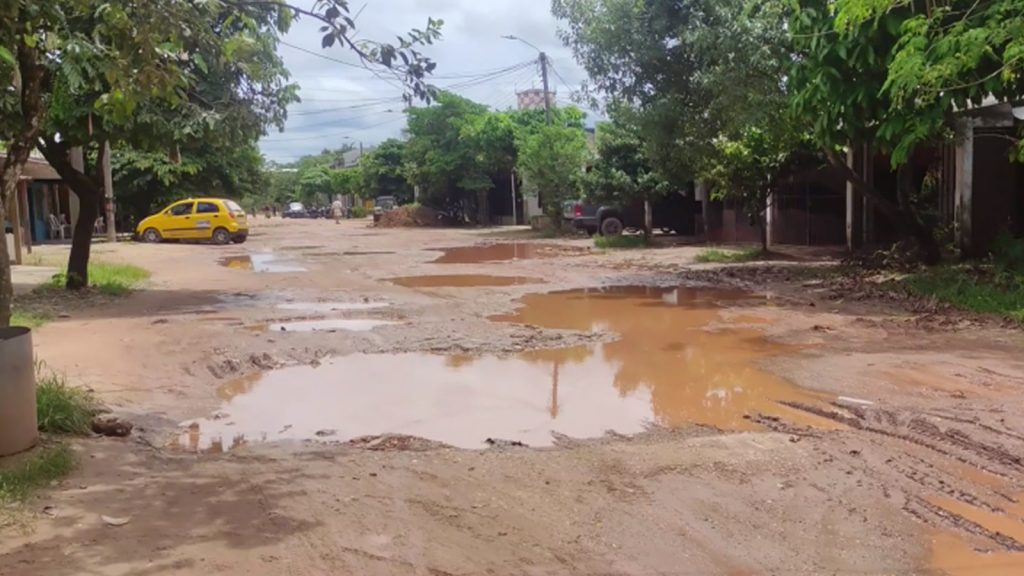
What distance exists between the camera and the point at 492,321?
11.6 m

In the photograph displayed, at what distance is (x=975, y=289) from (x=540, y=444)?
27.8 ft

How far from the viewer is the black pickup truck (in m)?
29.1

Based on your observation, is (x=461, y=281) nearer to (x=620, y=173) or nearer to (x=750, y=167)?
(x=750, y=167)

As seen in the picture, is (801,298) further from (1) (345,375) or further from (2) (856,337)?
(1) (345,375)

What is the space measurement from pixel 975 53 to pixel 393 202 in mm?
52544

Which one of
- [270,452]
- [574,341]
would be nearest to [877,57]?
[574,341]

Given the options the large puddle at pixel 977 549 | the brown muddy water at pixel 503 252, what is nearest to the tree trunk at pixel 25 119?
the large puddle at pixel 977 549

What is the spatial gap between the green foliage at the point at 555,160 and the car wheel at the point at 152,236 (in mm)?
13394

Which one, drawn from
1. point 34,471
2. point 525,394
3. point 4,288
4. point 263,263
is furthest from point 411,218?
point 34,471

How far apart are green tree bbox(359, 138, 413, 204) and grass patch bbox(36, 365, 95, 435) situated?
53.0 metres

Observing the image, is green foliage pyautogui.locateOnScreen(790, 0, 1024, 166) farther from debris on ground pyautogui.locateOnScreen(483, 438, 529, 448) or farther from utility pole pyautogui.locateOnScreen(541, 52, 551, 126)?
utility pole pyautogui.locateOnScreen(541, 52, 551, 126)

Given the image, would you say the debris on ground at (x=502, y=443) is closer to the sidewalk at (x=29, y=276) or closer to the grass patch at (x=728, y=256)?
the sidewalk at (x=29, y=276)

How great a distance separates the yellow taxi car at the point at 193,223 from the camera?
102ft

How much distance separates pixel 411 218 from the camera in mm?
49156
